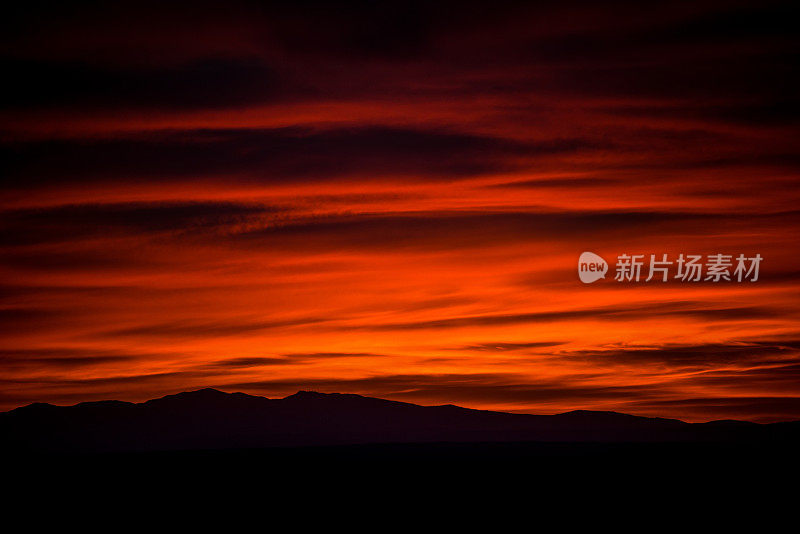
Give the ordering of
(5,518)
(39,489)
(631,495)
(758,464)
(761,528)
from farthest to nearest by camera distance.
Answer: (758,464) → (39,489) → (631,495) → (5,518) → (761,528)

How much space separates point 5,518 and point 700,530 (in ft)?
91.4

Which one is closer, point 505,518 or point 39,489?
point 505,518

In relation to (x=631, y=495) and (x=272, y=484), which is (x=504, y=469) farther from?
(x=631, y=495)

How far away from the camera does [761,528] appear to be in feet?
109

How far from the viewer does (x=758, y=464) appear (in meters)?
81.6

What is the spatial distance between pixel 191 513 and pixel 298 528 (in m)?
8.39

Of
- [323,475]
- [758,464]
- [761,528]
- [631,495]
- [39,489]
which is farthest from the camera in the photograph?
[758,464]

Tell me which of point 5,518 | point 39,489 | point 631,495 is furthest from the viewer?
point 39,489

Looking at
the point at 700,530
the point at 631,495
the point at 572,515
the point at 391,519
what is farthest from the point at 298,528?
the point at 631,495

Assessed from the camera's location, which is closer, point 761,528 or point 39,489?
point 761,528

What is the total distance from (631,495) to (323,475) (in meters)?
27.6

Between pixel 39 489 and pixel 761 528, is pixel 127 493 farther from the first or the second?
pixel 761 528

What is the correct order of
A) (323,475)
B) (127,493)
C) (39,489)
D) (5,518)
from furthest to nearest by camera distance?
(323,475)
(39,489)
(127,493)
(5,518)

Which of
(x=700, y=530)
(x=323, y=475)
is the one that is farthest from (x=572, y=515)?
(x=323, y=475)
